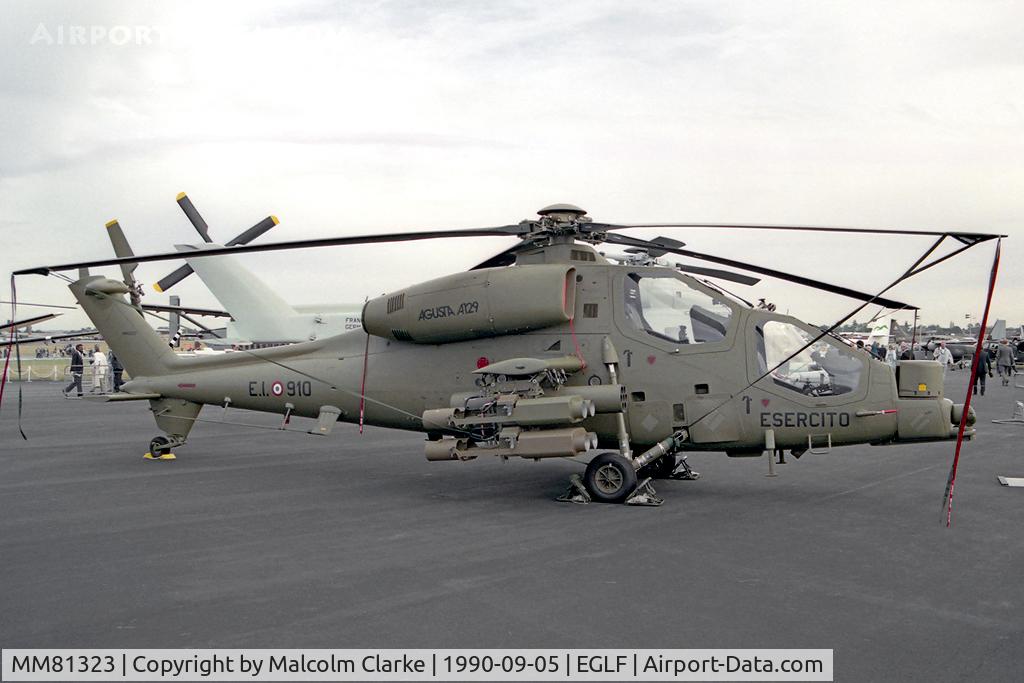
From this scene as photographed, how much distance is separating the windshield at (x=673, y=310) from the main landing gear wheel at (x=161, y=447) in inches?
331

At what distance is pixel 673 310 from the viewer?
10.2 m

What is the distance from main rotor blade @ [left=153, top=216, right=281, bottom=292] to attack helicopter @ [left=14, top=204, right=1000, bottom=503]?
63.5 ft

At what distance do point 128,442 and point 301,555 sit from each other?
1111 centimetres

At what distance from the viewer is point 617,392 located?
9.76 m

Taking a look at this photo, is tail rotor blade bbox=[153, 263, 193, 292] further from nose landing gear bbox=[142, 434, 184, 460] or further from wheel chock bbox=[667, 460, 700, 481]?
wheel chock bbox=[667, 460, 700, 481]

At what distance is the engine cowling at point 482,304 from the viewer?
10086 millimetres

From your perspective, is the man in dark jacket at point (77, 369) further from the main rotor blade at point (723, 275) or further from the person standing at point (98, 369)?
the main rotor blade at point (723, 275)

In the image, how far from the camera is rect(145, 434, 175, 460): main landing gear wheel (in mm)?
13508

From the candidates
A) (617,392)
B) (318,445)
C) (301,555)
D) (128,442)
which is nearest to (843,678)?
(301,555)

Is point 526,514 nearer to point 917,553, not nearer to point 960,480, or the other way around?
point 917,553

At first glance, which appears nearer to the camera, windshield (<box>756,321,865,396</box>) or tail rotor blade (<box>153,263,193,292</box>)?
windshield (<box>756,321,865,396</box>)

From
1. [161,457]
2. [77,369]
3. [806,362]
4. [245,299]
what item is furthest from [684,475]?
[77,369]
